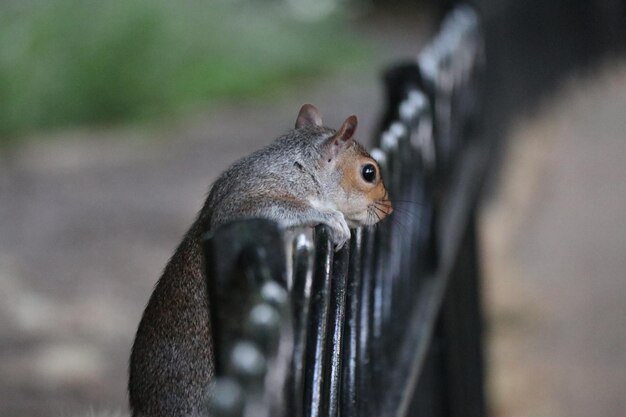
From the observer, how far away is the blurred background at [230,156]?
13.1ft

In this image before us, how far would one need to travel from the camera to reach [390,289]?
6.46 ft

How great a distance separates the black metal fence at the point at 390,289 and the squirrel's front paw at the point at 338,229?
0.02 metres

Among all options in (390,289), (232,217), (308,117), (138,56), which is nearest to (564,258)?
(308,117)

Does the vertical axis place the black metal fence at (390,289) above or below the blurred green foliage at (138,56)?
below

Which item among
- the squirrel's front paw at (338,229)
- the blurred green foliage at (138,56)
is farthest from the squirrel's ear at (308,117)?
the blurred green foliage at (138,56)

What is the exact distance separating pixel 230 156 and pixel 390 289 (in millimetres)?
4445

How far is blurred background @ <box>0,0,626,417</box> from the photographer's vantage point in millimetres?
3996

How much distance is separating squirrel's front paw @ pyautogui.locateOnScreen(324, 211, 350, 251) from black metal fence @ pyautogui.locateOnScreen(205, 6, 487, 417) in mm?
25

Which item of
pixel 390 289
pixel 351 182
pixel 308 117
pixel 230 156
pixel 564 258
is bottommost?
pixel 390 289

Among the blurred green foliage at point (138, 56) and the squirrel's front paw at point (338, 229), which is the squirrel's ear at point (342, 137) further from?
the blurred green foliage at point (138, 56)

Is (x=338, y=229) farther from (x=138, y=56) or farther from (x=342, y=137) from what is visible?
(x=138, y=56)

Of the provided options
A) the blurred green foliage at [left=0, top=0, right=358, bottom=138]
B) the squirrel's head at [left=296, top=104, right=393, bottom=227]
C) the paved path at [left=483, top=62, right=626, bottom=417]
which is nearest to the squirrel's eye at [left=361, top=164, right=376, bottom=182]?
the squirrel's head at [left=296, top=104, right=393, bottom=227]

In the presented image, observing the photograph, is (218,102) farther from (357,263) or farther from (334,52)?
(357,263)

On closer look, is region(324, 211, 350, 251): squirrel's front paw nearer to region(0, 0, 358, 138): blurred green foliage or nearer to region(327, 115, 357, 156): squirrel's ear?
region(327, 115, 357, 156): squirrel's ear
